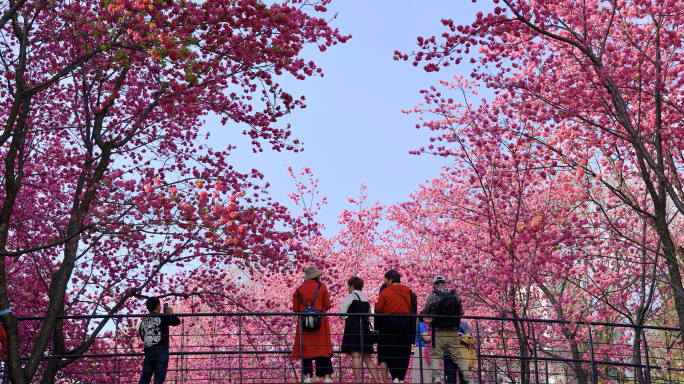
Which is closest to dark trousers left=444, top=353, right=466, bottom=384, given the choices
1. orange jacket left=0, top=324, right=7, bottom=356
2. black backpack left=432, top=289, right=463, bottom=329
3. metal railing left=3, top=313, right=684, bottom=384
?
metal railing left=3, top=313, right=684, bottom=384

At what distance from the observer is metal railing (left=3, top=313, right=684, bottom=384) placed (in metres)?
10.9

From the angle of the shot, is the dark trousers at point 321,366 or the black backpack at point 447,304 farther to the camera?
the dark trousers at point 321,366

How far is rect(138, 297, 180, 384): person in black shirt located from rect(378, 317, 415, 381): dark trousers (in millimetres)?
2941

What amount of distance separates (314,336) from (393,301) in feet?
3.94

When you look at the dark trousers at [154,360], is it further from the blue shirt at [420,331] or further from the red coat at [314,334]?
the blue shirt at [420,331]

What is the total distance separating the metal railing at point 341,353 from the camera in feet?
35.7

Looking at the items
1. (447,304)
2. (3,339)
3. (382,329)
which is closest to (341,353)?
(382,329)

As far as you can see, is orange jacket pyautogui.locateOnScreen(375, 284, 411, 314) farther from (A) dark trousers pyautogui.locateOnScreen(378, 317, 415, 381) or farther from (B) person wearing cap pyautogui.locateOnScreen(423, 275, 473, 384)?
(B) person wearing cap pyautogui.locateOnScreen(423, 275, 473, 384)

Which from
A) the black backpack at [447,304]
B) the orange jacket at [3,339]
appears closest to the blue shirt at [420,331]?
the black backpack at [447,304]

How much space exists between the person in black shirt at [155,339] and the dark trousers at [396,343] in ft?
9.65

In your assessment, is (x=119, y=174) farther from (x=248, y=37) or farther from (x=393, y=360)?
(x=393, y=360)

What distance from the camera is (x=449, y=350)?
32.6 feet

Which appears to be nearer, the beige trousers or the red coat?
the red coat

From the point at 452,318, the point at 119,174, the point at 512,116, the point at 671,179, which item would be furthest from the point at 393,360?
the point at 671,179
